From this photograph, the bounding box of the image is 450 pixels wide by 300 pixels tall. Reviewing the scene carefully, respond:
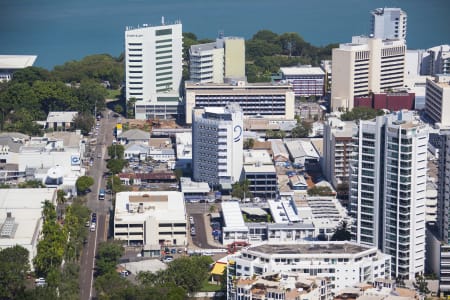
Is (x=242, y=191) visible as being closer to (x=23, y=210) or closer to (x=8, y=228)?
(x=23, y=210)

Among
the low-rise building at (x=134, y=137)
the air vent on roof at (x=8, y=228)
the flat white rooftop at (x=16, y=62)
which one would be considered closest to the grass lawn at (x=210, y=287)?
the air vent on roof at (x=8, y=228)

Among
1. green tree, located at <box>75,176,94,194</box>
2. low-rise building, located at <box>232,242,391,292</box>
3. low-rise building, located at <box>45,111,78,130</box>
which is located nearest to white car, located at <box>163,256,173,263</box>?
low-rise building, located at <box>232,242,391,292</box>

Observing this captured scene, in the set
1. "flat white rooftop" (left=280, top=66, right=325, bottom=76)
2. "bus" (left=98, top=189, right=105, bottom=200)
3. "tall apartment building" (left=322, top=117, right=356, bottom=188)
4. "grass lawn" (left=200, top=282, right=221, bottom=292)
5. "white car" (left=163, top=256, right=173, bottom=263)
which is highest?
"flat white rooftop" (left=280, top=66, right=325, bottom=76)

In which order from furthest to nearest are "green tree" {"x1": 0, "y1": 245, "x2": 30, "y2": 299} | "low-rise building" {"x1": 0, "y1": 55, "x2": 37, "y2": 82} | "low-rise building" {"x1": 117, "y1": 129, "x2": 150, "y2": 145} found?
1. "low-rise building" {"x1": 0, "y1": 55, "x2": 37, "y2": 82}
2. "low-rise building" {"x1": 117, "y1": 129, "x2": 150, "y2": 145}
3. "green tree" {"x1": 0, "y1": 245, "x2": 30, "y2": 299}

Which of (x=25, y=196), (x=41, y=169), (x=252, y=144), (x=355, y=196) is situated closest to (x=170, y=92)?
(x=252, y=144)

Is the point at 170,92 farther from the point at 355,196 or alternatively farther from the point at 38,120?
the point at 355,196

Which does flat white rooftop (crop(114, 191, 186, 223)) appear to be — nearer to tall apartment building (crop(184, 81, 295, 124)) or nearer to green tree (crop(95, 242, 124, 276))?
green tree (crop(95, 242, 124, 276))

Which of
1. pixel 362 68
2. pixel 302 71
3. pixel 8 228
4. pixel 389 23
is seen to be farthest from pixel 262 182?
pixel 389 23
